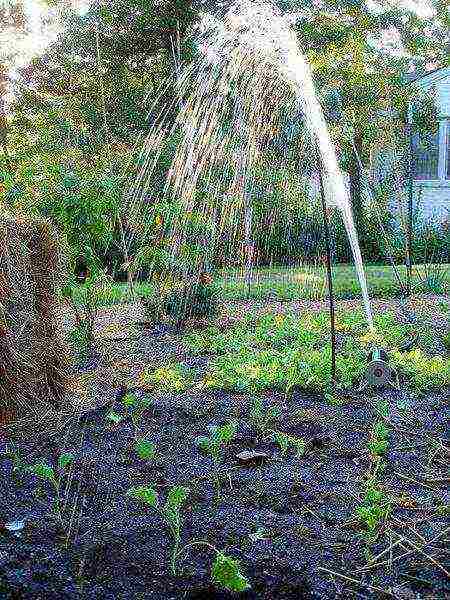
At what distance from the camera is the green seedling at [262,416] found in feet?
13.7

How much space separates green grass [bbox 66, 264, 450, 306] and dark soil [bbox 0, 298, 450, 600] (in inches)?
181

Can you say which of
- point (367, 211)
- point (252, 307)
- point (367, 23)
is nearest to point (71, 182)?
point (252, 307)

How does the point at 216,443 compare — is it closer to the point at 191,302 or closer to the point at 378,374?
the point at 378,374

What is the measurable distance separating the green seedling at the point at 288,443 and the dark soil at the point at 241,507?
4 cm

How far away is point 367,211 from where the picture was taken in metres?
14.9

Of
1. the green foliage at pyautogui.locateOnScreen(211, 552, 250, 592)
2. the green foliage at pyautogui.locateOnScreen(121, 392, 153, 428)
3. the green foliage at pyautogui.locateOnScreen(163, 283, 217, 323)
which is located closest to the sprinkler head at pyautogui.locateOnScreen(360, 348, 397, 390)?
the green foliage at pyautogui.locateOnScreen(121, 392, 153, 428)

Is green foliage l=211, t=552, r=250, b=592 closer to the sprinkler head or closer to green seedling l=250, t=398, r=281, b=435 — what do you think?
green seedling l=250, t=398, r=281, b=435

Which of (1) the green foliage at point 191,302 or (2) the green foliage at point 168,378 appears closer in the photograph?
(2) the green foliage at point 168,378

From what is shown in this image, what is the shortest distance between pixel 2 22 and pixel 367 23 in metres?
11.5

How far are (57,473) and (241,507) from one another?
990 millimetres

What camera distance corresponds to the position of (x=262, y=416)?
14.4 ft

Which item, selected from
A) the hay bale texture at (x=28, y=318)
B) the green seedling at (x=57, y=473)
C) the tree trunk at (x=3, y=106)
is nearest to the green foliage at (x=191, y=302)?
the hay bale texture at (x=28, y=318)

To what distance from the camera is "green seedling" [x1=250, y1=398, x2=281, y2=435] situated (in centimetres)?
418

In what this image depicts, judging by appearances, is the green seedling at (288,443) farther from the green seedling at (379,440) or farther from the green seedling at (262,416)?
the green seedling at (379,440)
